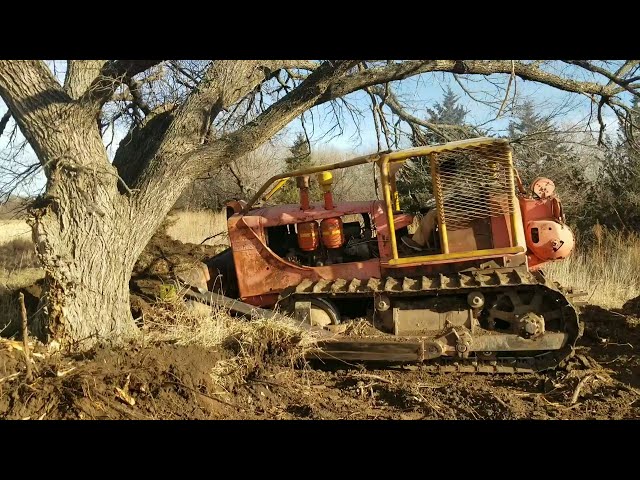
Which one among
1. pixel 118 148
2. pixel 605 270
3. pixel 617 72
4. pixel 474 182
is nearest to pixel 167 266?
pixel 118 148

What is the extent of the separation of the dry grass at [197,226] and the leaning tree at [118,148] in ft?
19.0

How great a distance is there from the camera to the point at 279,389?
5.20 meters

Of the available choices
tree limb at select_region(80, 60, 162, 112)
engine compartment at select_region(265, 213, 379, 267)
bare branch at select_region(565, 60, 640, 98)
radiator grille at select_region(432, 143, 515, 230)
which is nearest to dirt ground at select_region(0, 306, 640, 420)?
engine compartment at select_region(265, 213, 379, 267)

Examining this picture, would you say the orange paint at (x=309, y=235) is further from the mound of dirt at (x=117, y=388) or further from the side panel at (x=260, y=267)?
the mound of dirt at (x=117, y=388)

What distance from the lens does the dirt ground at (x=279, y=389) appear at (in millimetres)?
4312

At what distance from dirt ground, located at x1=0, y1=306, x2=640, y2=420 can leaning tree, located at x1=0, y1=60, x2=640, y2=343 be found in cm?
86

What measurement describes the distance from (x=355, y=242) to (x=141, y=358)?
2972 millimetres

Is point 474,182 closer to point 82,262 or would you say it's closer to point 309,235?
point 309,235

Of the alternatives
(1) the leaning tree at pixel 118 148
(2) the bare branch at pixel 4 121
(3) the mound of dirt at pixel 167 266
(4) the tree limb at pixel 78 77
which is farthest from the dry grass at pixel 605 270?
(2) the bare branch at pixel 4 121

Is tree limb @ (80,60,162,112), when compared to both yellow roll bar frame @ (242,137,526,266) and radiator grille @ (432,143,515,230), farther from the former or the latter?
radiator grille @ (432,143,515,230)

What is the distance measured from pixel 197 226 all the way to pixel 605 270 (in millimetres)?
9569

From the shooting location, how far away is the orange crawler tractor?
5.71m

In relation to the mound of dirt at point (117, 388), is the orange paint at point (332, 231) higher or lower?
higher

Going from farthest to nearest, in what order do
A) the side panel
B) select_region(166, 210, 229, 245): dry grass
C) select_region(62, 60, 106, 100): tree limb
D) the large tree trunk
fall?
select_region(166, 210, 229, 245): dry grass < the side panel < select_region(62, 60, 106, 100): tree limb < the large tree trunk
